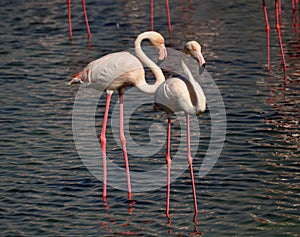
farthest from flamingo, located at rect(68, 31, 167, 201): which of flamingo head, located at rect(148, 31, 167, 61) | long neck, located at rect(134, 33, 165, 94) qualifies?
flamingo head, located at rect(148, 31, 167, 61)

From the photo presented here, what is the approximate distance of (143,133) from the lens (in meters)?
9.89

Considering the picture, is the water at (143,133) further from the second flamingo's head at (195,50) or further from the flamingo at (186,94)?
the second flamingo's head at (195,50)

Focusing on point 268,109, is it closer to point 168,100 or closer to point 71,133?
point 71,133

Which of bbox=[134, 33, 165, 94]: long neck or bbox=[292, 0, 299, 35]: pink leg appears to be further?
bbox=[292, 0, 299, 35]: pink leg

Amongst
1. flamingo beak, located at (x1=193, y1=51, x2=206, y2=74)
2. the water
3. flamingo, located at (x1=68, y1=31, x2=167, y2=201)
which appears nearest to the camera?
flamingo beak, located at (x1=193, y1=51, x2=206, y2=74)

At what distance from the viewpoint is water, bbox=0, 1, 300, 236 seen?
7.31 m

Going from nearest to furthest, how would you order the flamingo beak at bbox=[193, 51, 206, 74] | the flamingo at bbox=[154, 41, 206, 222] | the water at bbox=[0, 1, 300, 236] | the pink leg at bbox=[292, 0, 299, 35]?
the flamingo beak at bbox=[193, 51, 206, 74]
the flamingo at bbox=[154, 41, 206, 222]
the water at bbox=[0, 1, 300, 236]
the pink leg at bbox=[292, 0, 299, 35]

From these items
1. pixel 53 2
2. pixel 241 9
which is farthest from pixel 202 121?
pixel 53 2

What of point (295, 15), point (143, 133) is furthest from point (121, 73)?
point (295, 15)

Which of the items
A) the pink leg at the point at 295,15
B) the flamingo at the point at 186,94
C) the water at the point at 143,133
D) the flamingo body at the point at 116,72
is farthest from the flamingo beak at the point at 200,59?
the pink leg at the point at 295,15

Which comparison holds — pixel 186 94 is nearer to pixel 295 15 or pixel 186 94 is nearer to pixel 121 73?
pixel 121 73

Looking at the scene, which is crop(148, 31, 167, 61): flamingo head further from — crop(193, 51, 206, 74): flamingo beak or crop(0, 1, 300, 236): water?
crop(0, 1, 300, 236): water

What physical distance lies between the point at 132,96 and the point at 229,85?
1.48 m

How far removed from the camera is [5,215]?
24.5 ft
